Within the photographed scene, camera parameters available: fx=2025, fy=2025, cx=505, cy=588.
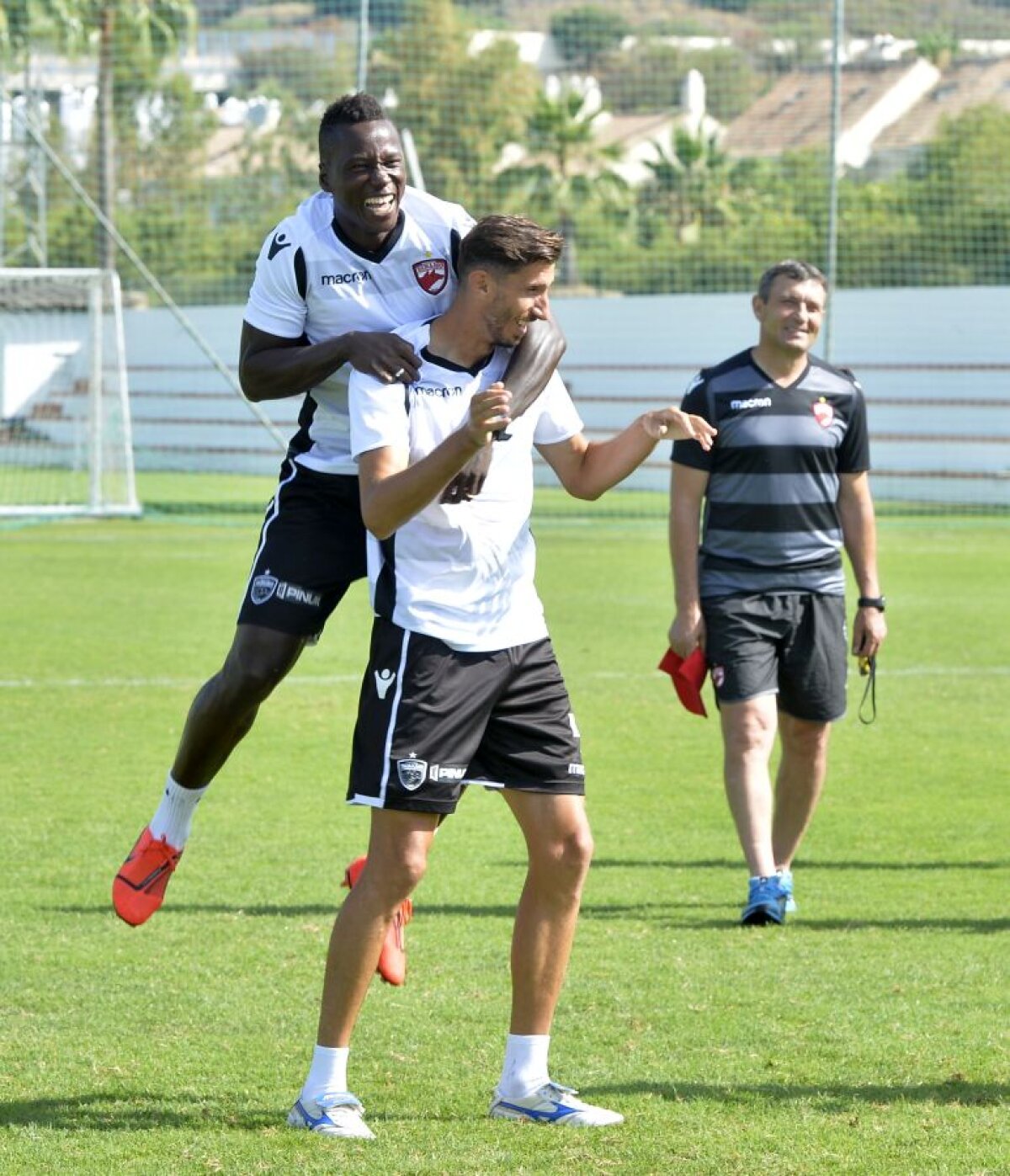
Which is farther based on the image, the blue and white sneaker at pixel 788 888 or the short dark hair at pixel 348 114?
the blue and white sneaker at pixel 788 888

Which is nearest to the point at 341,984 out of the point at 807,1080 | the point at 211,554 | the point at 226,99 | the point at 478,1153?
the point at 478,1153

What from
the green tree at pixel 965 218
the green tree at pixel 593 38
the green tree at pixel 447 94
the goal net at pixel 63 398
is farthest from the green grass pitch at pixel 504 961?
the green tree at pixel 593 38

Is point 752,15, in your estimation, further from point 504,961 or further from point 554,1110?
point 554,1110

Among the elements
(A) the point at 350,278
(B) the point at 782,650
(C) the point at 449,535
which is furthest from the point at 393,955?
(B) the point at 782,650

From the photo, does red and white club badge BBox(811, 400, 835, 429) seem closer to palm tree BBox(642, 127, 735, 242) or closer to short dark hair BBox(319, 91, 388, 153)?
short dark hair BBox(319, 91, 388, 153)

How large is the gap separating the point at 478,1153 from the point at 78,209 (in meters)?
29.3

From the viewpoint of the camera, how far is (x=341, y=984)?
482 centimetres

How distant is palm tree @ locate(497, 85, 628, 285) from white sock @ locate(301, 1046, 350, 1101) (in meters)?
31.7

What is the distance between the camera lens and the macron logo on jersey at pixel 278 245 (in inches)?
223

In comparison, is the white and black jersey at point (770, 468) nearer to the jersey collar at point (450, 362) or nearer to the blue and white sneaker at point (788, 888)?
the blue and white sneaker at point (788, 888)

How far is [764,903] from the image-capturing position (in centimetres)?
709

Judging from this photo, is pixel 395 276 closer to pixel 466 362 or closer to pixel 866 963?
pixel 466 362

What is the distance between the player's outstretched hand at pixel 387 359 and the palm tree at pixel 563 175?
31209 mm

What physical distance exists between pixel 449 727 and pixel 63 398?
1057 inches
